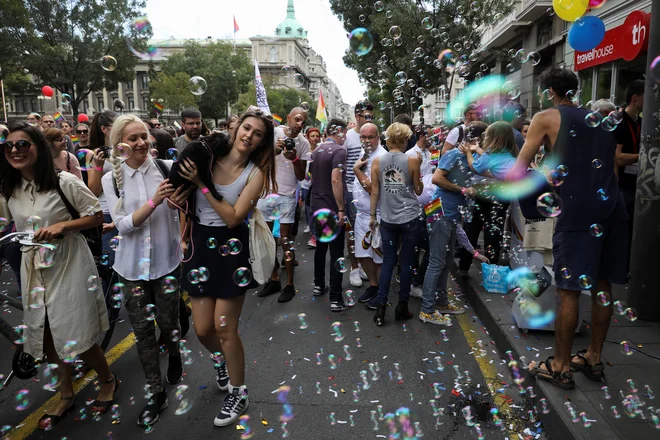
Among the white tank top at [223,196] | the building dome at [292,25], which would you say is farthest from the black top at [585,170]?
the building dome at [292,25]

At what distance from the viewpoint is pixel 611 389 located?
305 cm

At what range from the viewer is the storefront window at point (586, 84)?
13242 mm

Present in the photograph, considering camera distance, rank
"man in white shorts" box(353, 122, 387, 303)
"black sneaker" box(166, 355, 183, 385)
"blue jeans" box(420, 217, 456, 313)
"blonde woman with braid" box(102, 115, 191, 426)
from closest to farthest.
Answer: "blonde woman with braid" box(102, 115, 191, 426), "black sneaker" box(166, 355, 183, 385), "blue jeans" box(420, 217, 456, 313), "man in white shorts" box(353, 122, 387, 303)

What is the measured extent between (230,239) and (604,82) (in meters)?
13.1

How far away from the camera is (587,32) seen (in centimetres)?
728

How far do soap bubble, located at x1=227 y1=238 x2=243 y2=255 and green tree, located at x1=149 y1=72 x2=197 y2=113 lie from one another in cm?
4178

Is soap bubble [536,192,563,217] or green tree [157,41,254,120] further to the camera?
green tree [157,41,254,120]

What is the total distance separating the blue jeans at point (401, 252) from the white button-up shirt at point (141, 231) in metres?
2.32

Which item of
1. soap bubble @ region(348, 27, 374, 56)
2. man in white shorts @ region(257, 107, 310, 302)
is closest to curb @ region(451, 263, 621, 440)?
man in white shorts @ region(257, 107, 310, 302)

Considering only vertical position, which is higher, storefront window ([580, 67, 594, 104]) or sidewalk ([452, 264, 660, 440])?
storefront window ([580, 67, 594, 104])

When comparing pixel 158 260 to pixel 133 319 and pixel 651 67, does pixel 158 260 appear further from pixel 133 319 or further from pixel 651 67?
pixel 651 67

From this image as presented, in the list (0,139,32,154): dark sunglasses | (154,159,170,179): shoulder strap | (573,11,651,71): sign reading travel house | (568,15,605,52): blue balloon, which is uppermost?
(573,11,651,71): sign reading travel house

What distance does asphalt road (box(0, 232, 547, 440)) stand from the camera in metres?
2.94

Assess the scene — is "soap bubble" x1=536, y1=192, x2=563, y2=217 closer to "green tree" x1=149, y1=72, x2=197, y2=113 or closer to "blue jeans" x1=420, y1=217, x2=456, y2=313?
"blue jeans" x1=420, y1=217, x2=456, y2=313
